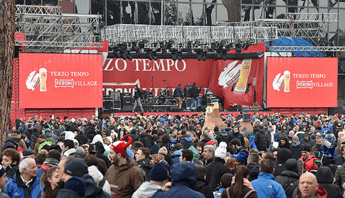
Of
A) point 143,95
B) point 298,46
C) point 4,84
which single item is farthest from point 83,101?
point 4,84

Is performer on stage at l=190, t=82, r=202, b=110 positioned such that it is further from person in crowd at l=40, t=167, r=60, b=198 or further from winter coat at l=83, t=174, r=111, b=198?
winter coat at l=83, t=174, r=111, b=198

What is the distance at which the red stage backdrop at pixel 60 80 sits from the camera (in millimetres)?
26188

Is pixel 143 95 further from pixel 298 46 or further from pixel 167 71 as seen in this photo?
pixel 298 46

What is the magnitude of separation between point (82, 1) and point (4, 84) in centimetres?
2703

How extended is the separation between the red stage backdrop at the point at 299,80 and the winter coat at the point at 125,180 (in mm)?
24794

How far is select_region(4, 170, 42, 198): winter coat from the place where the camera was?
521 cm

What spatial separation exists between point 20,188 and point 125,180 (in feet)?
3.57

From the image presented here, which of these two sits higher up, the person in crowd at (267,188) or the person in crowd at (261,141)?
the person in crowd at (267,188)

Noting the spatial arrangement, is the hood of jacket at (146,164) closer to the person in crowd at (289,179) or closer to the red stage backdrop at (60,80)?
the person in crowd at (289,179)

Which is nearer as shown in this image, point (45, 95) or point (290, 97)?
point (45, 95)

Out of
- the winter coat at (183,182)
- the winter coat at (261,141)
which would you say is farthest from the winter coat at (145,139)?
the winter coat at (183,182)

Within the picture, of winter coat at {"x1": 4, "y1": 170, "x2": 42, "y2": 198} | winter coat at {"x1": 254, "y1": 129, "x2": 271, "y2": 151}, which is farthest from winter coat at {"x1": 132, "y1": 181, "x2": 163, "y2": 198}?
winter coat at {"x1": 254, "y1": 129, "x2": 271, "y2": 151}

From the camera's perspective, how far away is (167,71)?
33.3 meters

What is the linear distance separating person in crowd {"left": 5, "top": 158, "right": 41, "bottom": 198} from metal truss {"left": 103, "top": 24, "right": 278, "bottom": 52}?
20.3 metres
